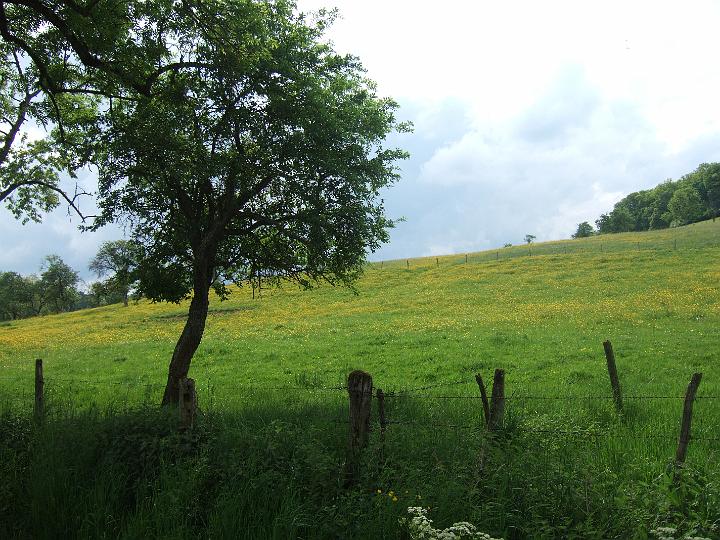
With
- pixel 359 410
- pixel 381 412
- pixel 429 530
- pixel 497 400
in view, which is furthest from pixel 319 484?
pixel 497 400

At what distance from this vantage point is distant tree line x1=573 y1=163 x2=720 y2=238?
436 feet

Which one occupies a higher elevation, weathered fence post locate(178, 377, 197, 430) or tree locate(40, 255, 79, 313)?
tree locate(40, 255, 79, 313)

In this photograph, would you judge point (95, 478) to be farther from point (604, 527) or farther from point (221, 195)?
point (221, 195)

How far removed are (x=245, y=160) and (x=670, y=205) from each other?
14810 centimetres

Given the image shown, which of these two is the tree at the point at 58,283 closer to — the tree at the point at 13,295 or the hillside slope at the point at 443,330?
the tree at the point at 13,295

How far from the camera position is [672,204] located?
134m

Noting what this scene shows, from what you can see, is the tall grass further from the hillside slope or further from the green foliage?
the hillside slope

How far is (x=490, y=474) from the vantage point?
254 inches

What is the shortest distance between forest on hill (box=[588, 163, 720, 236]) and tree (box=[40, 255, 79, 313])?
150 meters

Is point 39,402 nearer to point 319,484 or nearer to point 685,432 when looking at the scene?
point 319,484

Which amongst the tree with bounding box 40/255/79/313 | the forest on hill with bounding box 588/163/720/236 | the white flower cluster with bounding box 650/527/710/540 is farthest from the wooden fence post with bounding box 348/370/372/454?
the forest on hill with bounding box 588/163/720/236

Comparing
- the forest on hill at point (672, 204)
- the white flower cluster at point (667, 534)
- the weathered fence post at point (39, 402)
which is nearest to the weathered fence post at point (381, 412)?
the white flower cluster at point (667, 534)

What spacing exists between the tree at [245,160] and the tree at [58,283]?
383 ft

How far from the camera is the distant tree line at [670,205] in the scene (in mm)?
132750
